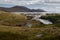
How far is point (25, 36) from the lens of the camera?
68.1 metres

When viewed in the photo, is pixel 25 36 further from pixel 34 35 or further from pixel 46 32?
pixel 46 32

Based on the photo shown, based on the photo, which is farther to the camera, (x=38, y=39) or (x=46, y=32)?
(x=46, y=32)

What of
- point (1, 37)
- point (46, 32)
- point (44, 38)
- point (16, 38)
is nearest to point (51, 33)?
point (46, 32)

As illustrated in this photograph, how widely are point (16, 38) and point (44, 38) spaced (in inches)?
351

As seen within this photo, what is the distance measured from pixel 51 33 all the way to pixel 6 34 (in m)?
15.2

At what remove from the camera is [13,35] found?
68.0 meters

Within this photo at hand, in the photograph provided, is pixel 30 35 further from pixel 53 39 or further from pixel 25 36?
pixel 53 39

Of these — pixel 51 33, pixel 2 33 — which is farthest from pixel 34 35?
pixel 2 33

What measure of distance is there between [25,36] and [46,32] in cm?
798

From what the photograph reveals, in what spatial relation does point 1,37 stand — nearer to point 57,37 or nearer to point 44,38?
point 44,38

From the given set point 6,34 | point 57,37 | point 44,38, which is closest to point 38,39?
point 44,38

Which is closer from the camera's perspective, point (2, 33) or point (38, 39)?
point (38, 39)

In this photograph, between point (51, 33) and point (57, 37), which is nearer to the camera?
point (57, 37)

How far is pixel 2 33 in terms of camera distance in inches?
A: 2744
